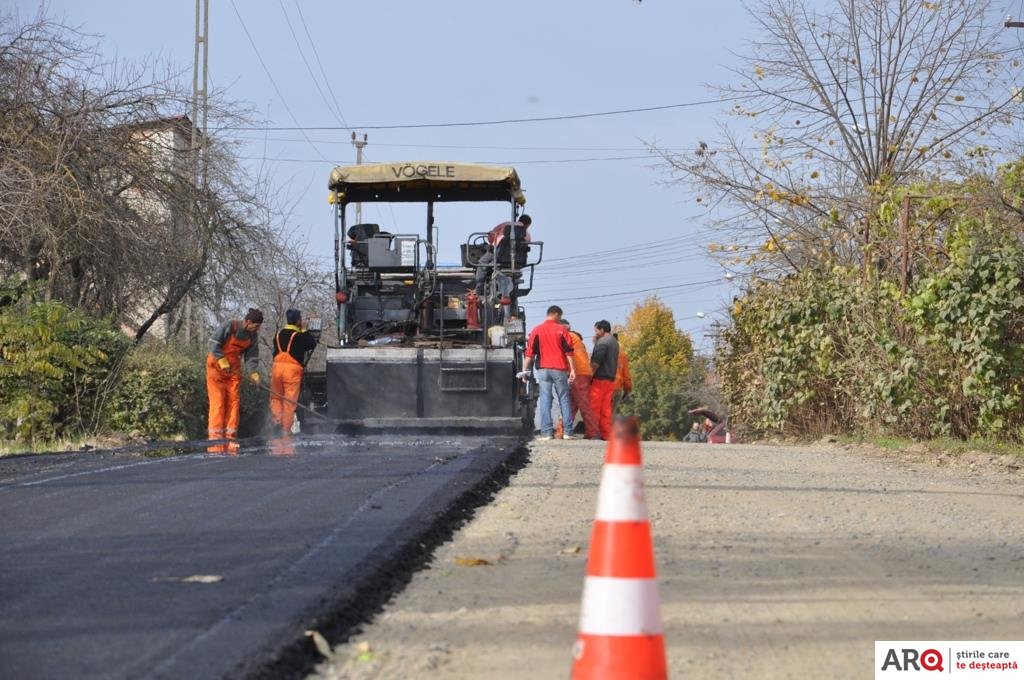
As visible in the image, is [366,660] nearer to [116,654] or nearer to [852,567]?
[116,654]

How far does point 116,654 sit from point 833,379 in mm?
15735

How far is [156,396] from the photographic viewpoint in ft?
55.8

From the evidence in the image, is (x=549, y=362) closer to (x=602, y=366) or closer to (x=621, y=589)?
(x=602, y=366)

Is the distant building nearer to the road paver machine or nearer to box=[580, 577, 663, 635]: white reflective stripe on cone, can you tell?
the road paver machine

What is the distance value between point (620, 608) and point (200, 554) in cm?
312

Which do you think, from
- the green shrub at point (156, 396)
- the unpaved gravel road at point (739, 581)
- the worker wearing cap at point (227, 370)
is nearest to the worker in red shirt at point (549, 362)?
the worker wearing cap at point (227, 370)

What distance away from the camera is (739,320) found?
72.9 feet

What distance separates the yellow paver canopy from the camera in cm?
1731

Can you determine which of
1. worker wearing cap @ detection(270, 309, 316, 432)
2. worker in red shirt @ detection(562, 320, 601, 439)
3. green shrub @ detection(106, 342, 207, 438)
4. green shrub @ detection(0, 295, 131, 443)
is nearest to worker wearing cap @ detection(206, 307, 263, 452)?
worker wearing cap @ detection(270, 309, 316, 432)

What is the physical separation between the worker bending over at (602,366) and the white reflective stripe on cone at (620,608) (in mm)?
14656

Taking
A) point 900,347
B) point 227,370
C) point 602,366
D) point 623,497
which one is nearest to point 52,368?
point 227,370

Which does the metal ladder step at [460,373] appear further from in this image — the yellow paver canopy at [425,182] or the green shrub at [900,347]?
the green shrub at [900,347]

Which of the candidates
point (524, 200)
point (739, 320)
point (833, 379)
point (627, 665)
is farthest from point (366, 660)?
point (739, 320)

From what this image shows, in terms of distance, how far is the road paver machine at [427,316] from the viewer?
16.5 meters
